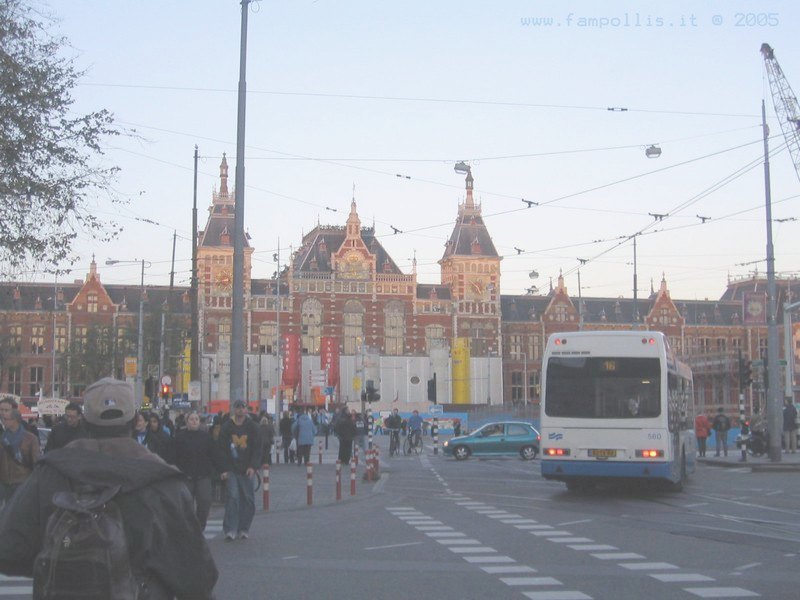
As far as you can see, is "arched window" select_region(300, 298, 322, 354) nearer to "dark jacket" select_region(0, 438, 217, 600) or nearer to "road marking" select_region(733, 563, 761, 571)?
"road marking" select_region(733, 563, 761, 571)

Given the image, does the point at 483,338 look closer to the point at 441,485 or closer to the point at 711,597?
the point at 441,485

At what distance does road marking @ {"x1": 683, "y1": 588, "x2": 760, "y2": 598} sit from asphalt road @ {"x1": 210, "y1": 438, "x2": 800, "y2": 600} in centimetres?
2

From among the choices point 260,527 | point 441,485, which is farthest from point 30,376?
point 260,527

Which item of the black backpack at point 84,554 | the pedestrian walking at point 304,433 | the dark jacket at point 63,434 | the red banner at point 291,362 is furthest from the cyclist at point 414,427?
the black backpack at point 84,554

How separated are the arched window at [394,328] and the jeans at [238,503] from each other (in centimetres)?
9088

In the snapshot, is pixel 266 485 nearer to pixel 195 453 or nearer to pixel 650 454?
pixel 195 453

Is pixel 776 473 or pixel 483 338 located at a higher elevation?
pixel 483 338

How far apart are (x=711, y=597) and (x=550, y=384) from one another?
1133cm

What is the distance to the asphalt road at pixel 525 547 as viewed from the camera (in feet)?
34.1

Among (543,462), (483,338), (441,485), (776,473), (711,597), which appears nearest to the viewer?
(711,597)

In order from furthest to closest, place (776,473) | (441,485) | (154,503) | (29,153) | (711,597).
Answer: (776,473) → (441,485) → (29,153) → (711,597) → (154,503)

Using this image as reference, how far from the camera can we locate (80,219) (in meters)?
19.0

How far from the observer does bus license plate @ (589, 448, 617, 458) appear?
20.4 meters

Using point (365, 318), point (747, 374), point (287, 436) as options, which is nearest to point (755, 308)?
point (747, 374)
